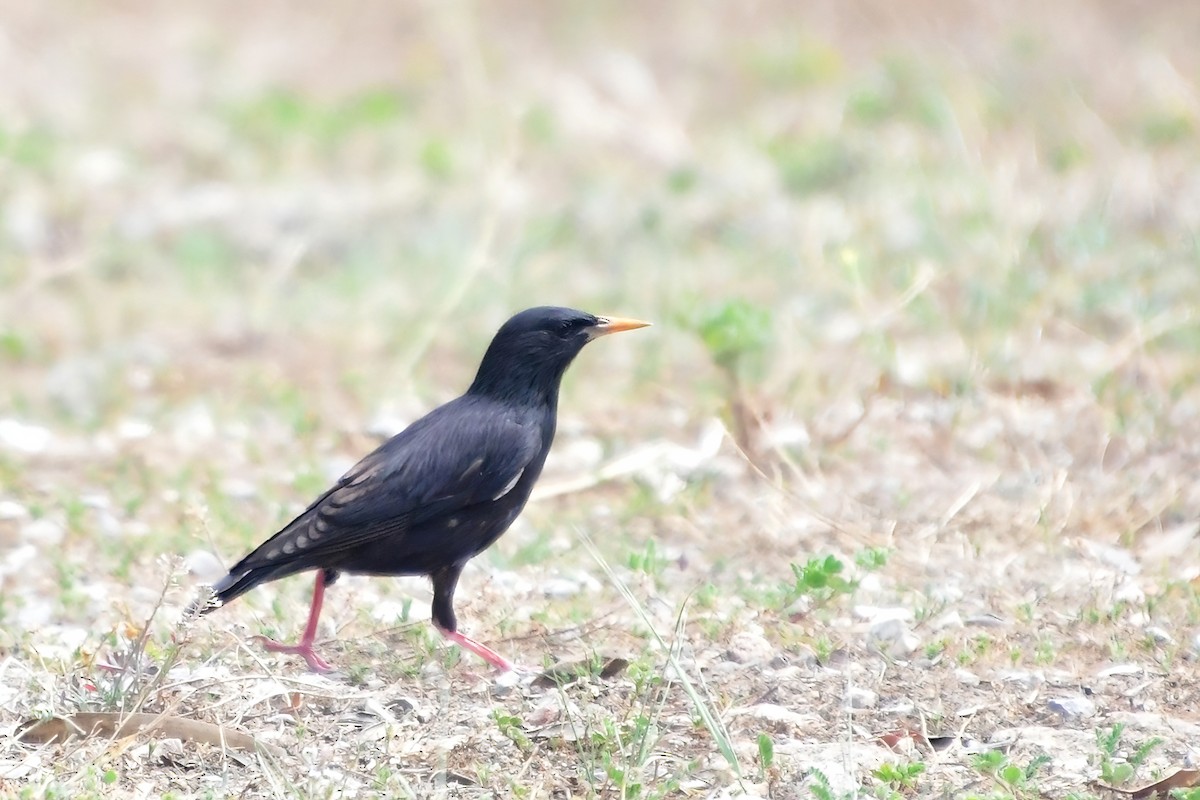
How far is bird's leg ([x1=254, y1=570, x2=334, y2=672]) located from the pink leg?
36 centimetres

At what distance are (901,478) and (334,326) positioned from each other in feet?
11.6

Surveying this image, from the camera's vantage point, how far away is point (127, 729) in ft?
→ 13.6

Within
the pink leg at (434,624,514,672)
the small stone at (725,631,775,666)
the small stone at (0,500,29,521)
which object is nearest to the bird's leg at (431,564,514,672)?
the pink leg at (434,624,514,672)

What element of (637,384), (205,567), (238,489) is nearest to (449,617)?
(205,567)

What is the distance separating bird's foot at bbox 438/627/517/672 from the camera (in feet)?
15.7

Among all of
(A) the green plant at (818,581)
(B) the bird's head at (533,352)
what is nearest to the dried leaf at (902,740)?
(A) the green plant at (818,581)

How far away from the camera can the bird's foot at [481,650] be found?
4773mm

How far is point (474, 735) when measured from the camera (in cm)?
427

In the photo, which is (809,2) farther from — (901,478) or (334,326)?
(901,478)

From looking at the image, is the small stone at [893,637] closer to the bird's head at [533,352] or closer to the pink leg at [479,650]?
the pink leg at [479,650]

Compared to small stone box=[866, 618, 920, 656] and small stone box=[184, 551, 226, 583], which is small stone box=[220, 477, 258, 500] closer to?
small stone box=[184, 551, 226, 583]

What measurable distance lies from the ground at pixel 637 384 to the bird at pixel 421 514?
0.15 m

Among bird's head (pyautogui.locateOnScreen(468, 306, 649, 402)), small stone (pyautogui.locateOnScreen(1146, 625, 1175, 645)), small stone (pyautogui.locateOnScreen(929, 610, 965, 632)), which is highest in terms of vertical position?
bird's head (pyautogui.locateOnScreen(468, 306, 649, 402))

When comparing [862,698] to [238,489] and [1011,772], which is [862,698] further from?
[238,489]
